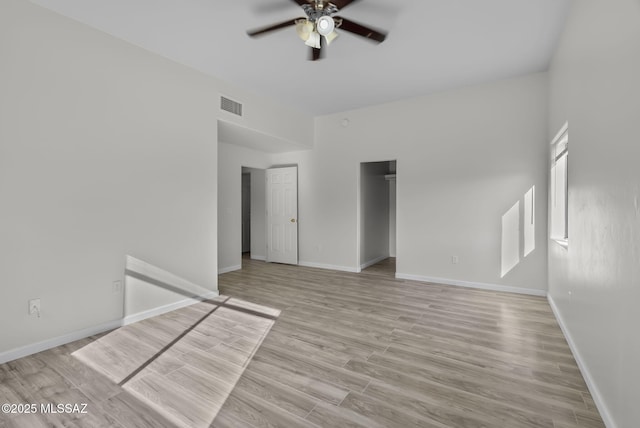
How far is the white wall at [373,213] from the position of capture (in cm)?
619

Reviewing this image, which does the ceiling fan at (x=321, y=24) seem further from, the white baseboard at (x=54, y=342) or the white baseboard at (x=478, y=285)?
the white baseboard at (x=478, y=285)

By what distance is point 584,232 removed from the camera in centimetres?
234

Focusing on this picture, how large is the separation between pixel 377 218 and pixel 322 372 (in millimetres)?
4875

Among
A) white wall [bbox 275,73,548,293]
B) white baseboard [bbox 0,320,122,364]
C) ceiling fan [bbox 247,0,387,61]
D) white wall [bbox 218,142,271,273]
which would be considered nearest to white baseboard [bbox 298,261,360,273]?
white wall [bbox 275,73,548,293]

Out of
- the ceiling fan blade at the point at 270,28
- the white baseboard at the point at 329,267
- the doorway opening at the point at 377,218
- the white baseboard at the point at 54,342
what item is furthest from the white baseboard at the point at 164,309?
the ceiling fan blade at the point at 270,28

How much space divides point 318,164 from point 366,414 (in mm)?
5017

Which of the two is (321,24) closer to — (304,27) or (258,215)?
(304,27)

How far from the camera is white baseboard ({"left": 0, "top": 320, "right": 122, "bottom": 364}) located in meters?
2.54

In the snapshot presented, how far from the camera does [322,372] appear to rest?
2381 mm

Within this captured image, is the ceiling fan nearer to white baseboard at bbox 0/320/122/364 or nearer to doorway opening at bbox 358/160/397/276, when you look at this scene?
white baseboard at bbox 0/320/122/364

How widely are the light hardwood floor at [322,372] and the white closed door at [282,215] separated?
2913mm

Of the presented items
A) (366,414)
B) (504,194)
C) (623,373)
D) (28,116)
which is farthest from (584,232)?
(28,116)

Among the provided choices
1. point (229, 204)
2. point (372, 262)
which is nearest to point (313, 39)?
point (229, 204)

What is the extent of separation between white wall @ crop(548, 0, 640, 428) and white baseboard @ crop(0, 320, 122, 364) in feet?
13.3
